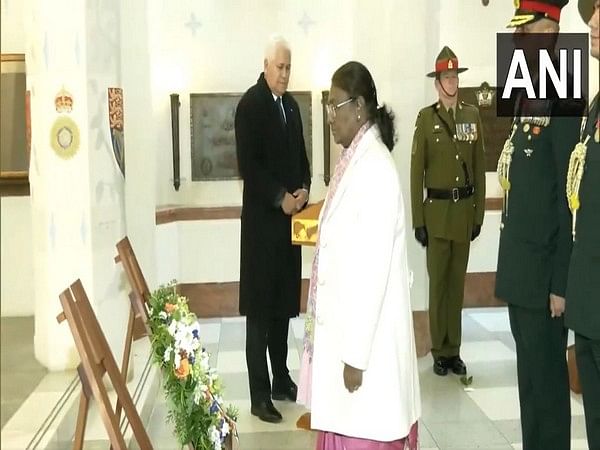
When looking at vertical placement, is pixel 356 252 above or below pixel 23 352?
above

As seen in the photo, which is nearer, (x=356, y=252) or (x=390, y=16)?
(x=356, y=252)

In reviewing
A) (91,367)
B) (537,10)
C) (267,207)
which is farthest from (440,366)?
(91,367)

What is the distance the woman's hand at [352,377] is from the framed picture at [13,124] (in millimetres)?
2963

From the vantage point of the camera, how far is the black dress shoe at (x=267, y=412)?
3.99 m

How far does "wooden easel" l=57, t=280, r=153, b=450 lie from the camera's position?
222 centimetres

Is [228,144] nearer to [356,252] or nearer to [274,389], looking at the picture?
[274,389]

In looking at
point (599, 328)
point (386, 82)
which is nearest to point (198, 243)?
point (386, 82)

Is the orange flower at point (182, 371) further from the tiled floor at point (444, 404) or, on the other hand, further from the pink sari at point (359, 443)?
the tiled floor at point (444, 404)

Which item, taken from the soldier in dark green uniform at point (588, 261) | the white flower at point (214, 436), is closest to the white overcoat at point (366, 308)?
the white flower at point (214, 436)

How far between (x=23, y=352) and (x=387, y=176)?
2.27 meters

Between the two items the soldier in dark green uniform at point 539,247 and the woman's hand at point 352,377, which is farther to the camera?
the soldier in dark green uniform at point 539,247

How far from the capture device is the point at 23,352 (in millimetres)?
3834

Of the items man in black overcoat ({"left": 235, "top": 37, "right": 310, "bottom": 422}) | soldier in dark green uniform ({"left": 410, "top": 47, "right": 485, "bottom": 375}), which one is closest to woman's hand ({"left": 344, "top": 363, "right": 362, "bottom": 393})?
man in black overcoat ({"left": 235, "top": 37, "right": 310, "bottom": 422})

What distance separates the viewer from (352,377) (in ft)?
7.98
